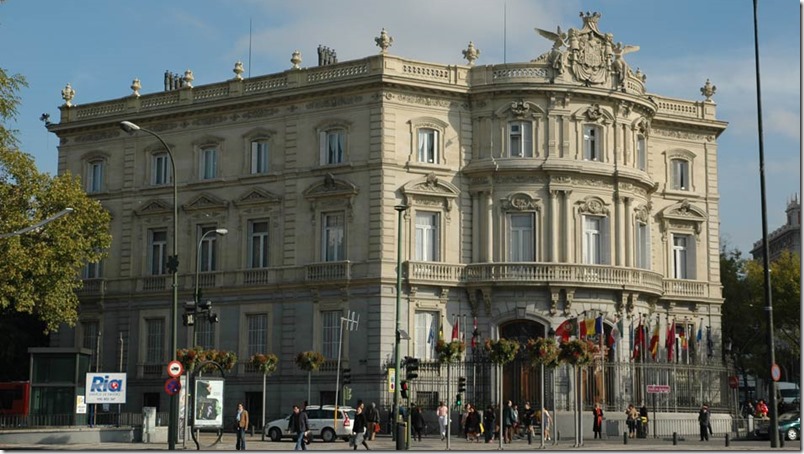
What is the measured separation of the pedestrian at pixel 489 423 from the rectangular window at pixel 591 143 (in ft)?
47.4

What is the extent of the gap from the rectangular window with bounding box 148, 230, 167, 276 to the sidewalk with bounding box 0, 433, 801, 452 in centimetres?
1394

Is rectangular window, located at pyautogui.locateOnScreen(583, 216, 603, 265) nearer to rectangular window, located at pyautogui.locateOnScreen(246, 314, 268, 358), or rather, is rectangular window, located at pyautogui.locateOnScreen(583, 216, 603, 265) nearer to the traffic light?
rectangular window, located at pyautogui.locateOnScreen(246, 314, 268, 358)

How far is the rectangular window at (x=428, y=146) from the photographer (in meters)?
64.4

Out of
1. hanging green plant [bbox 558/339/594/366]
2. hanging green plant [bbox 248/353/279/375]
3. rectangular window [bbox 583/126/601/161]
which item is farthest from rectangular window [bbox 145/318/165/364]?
hanging green plant [bbox 558/339/594/366]

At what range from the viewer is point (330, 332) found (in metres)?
63.8

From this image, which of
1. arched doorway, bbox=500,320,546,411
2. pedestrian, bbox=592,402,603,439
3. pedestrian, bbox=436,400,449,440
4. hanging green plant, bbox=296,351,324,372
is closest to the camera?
pedestrian, bbox=436,400,449,440

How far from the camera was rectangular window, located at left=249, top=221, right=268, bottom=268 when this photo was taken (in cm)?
6650

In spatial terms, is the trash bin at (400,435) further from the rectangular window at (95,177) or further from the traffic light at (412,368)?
the rectangular window at (95,177)

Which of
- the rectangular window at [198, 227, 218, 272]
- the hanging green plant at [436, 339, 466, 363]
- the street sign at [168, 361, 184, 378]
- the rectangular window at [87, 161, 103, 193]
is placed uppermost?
the rectangular window at [87, 161, 103, 193]

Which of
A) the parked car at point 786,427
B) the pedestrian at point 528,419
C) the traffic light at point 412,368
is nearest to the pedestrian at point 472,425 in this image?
the pedestrian at point 528,419

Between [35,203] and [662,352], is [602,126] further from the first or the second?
[35,203]

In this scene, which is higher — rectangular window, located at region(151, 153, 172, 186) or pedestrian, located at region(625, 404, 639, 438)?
rectangular window, located at region(151, 153, 172, 186)

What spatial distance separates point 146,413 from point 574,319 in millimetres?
20673

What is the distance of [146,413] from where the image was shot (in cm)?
5178
